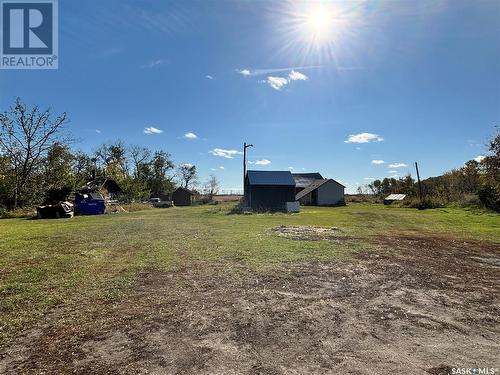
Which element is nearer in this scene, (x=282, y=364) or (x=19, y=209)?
(x=282, y=364)

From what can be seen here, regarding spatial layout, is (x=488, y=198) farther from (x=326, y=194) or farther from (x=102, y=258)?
(x=102, y=258)

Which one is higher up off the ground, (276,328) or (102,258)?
(102,258)

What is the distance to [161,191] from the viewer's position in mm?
76438

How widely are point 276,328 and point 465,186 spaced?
1974 inches

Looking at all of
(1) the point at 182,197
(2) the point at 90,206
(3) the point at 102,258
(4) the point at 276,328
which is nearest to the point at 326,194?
(1) the point at 182,197

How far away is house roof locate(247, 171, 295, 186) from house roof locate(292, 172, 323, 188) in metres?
23.8

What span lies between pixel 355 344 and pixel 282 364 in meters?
1.01

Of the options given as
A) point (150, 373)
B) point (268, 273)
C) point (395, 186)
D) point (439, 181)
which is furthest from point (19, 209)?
point (395, 186)

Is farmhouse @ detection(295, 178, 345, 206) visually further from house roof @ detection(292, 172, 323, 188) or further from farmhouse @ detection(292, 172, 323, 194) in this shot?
house roof @ detection(292, 172, 323, 188)

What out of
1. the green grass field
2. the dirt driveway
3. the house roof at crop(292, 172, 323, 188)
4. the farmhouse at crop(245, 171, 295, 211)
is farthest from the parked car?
the house roof at crop(292, 172, 323, 188)

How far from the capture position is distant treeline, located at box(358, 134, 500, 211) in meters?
24.5

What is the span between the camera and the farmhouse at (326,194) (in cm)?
5419

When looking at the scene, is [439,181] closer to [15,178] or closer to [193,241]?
[193,241]

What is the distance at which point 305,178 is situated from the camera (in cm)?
6412
